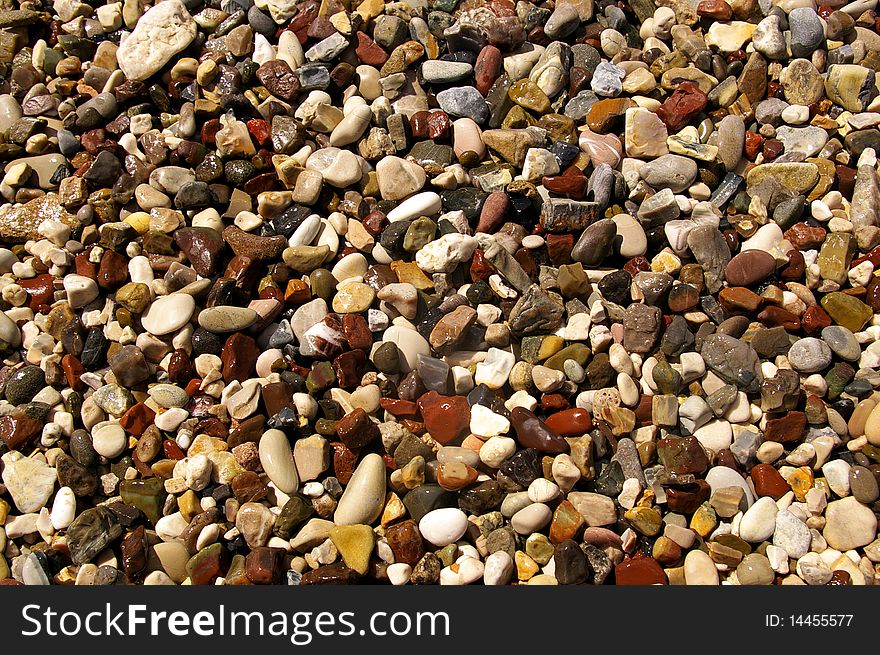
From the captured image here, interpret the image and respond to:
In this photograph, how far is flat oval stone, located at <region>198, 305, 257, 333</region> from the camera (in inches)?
81.7

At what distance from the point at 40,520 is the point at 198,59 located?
1734 mm

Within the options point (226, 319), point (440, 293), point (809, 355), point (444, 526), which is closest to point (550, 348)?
point (440, 293)

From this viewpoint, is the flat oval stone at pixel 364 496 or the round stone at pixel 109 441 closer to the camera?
the flat oval stone at pixel 364 496

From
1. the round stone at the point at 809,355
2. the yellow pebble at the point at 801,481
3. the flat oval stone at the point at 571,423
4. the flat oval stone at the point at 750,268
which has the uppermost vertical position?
the flat oval stone at the point at 750,268

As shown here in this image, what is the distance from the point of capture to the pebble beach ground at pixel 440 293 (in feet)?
6.15

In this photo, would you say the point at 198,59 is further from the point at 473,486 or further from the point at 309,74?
the point at 473,486

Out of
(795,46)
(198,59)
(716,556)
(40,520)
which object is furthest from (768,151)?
(40,520)

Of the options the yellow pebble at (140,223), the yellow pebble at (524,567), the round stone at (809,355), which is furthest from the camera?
the yellow pebble at (140,223)

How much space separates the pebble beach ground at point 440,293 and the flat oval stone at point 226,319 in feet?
0.05

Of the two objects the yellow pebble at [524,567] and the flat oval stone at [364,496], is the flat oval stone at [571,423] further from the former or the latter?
the flat oval stone at [364,496]

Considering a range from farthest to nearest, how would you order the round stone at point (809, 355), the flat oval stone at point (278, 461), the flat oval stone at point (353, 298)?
the flat oval stone at point (353, 298), the round stone at point (809, 355), the flat oval stone at point (278, 461)

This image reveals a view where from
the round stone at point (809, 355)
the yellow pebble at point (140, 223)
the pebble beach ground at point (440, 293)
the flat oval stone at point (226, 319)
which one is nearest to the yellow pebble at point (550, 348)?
the pebble beach ground at point (440, 293)

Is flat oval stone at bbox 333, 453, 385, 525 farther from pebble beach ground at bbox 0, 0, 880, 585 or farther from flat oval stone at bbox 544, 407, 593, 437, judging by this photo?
flat oval stone at bbox 544, 407, 593, 437

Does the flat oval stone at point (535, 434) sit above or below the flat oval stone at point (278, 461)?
above
